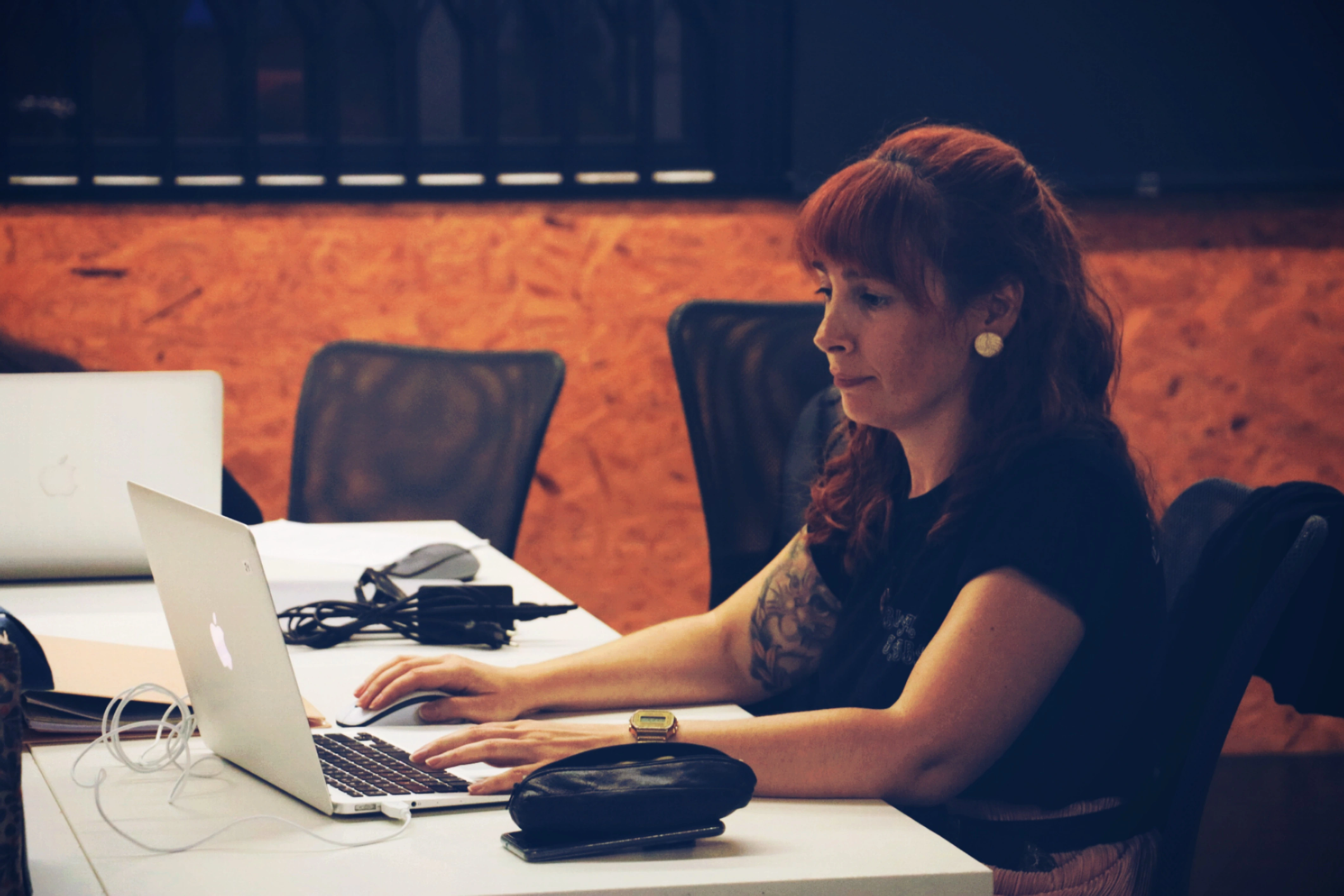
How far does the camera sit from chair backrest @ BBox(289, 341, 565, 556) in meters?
2.36

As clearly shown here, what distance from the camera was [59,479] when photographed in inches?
59.8

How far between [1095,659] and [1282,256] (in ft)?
7.39

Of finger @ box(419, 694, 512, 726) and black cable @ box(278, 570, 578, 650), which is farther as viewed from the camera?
black cable @ box(278, 570, 578, 650)

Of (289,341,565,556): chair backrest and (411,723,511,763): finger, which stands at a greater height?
(411,723,511,763): finger

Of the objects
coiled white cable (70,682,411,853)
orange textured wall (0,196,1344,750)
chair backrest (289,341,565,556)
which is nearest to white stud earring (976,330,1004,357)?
coiled white cable (70,682,411,853)

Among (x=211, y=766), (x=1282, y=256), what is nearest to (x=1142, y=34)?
(x=1282, y=256)

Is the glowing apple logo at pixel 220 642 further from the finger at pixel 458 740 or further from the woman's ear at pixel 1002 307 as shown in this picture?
the woman's ear at pixel 1002 307

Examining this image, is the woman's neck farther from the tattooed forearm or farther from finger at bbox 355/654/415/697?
finger at bbox 355/654/415/697

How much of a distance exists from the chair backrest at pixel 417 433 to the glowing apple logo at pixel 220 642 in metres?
1.39

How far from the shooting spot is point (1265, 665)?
1069mm

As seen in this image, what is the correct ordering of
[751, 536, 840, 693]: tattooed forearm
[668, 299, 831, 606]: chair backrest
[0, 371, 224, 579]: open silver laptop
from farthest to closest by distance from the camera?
[668, 299, 831, 606]: chair backrest → [0, 371, 224, 579]: open silver laptop → [751, 536, 840, 693]: tattooed forearm

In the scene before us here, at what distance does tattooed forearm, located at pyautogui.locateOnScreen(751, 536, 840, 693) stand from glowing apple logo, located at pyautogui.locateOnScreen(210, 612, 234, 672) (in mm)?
586

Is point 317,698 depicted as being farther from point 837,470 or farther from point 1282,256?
point 1282,256

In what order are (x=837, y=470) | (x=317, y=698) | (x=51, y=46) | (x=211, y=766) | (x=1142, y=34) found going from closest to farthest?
(x=211, y=766) → (x=317, y=698) → (x=837, y=470) → (x=51, y=46) → (x=1142, y=34)
